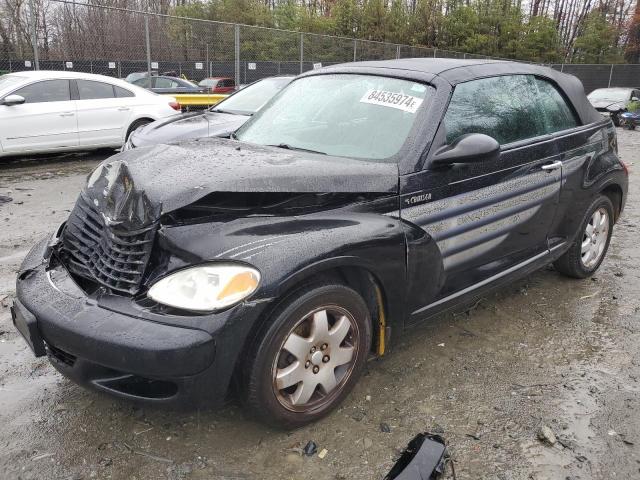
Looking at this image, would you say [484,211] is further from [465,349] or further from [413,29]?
[413,29]

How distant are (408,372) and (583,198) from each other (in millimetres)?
2027

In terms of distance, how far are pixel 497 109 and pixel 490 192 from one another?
0.59 metres

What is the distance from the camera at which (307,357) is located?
244 cm

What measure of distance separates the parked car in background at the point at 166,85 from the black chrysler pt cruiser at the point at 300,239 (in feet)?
41.0

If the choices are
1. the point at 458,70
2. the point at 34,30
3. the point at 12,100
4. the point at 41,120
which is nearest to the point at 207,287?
the point at 458,70

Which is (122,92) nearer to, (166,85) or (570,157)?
(166,85)

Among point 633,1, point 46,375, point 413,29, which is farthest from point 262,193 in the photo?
point 633,1

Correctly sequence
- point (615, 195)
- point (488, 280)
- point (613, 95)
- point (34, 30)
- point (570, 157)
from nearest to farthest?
point (488, 280) → point (570, 157) → point (615, 195) → point (34, 30) → point (613, 95)

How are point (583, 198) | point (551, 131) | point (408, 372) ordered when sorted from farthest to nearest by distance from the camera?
point (583, 198) → point (551, 131) → point (408, 372)

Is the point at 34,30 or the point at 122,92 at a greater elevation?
the point at 34,30

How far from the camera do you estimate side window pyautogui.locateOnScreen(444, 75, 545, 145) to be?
313 centimetres

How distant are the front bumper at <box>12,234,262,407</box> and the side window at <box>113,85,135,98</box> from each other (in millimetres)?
8158

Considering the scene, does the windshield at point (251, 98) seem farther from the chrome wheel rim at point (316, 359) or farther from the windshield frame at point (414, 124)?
the chrome wheel rim at point (316, 359)

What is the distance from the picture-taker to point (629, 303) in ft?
13.6
